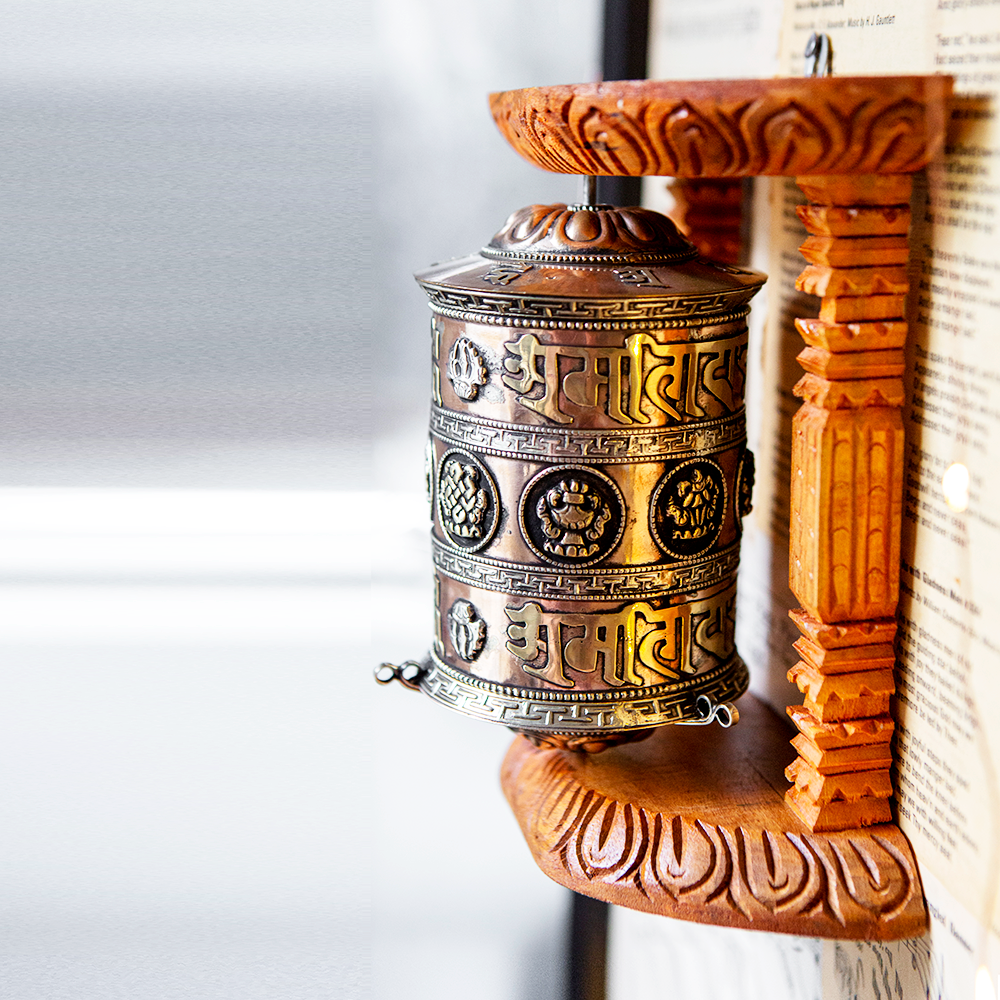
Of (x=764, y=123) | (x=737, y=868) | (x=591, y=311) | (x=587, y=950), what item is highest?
(x=764, y=123)

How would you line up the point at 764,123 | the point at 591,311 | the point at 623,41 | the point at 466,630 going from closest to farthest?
the point at 764,123, the point at 591,311, the point at 466,630, the point at 623,41

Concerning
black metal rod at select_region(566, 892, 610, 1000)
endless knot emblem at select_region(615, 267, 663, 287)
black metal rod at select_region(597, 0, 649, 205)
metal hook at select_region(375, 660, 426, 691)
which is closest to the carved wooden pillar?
endless knot emblem at select_region(615, 267, 663, 287)

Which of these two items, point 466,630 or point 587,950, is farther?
point 587,950

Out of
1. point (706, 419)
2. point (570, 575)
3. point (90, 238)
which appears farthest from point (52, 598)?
point (706, 419)

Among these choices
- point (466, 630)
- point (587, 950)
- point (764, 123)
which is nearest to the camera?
point (764, 123)

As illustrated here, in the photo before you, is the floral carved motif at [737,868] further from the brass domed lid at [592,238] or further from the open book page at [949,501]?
the brass domed lid at [592,238]

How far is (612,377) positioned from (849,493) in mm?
211

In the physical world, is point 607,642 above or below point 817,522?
below

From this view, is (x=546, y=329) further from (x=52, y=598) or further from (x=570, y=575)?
(x=52, y=598)

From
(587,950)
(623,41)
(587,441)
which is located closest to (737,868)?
(587,441)

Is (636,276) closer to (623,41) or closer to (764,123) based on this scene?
(764,123)

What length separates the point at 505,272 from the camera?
37.6 inches

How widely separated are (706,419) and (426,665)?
35 centimetres

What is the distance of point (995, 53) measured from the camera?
773 mm
